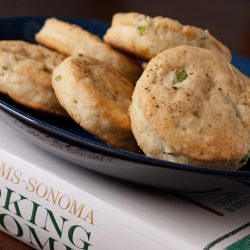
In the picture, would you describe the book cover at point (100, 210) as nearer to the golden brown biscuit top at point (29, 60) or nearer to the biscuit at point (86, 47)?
the golden brown biscuit top at point (29, 60)

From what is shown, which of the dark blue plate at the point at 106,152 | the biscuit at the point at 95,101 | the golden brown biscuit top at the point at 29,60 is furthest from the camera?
the golden brown biscuit top at the point at 29,60

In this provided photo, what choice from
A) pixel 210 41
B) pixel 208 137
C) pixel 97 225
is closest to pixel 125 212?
pixel 97 225

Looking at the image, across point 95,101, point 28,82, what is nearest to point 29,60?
point 28,82

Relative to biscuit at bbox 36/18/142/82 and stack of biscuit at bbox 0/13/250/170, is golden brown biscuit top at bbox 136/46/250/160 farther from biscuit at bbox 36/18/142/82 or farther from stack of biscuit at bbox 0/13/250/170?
biscuit at bbox 36/18/142/82

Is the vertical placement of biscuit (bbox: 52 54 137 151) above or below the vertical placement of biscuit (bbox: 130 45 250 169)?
below

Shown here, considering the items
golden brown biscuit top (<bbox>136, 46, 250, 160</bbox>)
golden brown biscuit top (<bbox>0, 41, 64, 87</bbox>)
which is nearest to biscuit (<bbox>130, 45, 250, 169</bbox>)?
golden brown biscuit top (<bbox>136, 46, 250, 160</bbox>)

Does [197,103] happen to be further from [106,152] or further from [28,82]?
[28,82]

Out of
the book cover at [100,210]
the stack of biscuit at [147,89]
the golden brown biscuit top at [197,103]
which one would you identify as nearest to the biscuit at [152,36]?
the stack of biscuit at [147,89]
